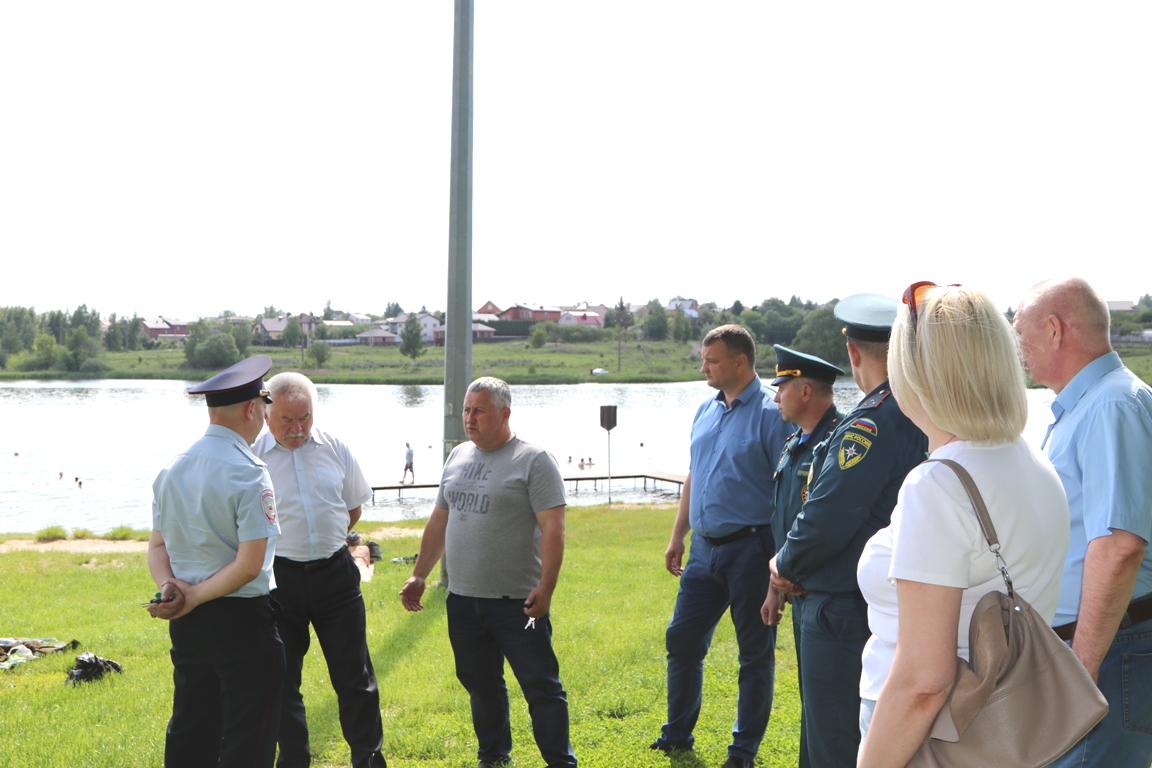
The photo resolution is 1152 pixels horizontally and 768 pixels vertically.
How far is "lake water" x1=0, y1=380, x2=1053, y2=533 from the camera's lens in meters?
30.8

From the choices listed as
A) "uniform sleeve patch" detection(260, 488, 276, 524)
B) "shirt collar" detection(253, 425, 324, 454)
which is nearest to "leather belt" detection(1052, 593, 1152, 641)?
"uniform sleeve patch" detection(260, 488, 276, 524)

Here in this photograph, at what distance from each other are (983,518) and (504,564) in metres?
2.75

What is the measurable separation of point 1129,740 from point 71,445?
5433 centimetres

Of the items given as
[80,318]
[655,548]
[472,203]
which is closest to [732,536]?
[472,203]

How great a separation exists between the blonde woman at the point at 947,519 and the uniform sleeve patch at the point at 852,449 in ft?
3.65

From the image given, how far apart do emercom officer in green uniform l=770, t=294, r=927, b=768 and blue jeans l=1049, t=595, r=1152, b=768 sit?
735mm

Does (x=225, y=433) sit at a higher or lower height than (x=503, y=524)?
higher

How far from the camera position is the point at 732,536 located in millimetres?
4453

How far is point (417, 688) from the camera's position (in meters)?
5.57

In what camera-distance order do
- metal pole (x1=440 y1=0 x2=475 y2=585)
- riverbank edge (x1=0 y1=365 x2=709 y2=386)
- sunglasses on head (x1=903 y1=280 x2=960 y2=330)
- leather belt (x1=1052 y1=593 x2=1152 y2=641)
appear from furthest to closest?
riverbank edge (x1=0 y1=365 x2=709 y2=386), metal pole (x1=440 y1=0 x2=475 y2=585), leather belt (x1=1052 y1=593 x2=1152 y2=641), sunglasses on head (x1=903 y1=280 x2=960 y2=330)

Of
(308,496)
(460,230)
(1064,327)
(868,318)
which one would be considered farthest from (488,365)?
(1064,327)

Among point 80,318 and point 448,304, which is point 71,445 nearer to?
point 448,304

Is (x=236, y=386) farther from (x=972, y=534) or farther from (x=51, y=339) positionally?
(x=51, y=339)

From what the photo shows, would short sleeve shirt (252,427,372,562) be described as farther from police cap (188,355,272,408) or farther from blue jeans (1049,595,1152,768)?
blue jeans (1049,595,1152,768)
